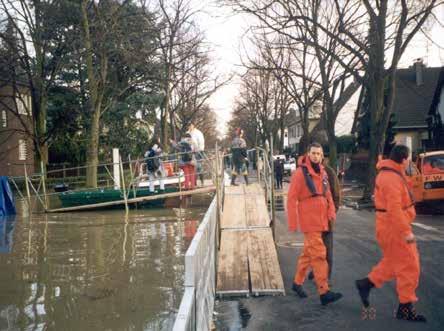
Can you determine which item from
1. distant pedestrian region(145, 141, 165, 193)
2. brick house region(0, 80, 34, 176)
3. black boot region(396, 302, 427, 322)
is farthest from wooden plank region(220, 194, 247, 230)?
brick house region(0, 80, 34, 176)

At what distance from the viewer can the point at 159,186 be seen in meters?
20.5

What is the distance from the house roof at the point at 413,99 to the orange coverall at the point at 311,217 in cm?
3600

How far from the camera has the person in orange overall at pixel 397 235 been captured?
568 cm

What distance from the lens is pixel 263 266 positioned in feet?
25.5

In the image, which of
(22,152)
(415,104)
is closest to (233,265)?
(22,152)

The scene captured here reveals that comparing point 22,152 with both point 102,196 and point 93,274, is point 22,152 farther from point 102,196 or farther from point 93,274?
point 93,274

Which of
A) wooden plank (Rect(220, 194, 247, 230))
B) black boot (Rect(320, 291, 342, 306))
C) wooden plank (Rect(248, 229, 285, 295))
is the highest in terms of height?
wooden plank (Rect(220, 194, 247, 230))

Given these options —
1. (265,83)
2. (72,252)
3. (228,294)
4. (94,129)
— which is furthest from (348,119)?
(228,294)

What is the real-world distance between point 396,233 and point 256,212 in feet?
18.1

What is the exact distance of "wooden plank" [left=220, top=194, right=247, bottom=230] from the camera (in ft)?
33.6

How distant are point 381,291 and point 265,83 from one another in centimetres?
4305

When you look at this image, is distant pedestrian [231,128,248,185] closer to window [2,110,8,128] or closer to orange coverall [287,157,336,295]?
orange coverall [287,157,336,295]

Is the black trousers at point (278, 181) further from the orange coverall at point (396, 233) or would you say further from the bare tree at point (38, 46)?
the orange coverall at point (396, 233)

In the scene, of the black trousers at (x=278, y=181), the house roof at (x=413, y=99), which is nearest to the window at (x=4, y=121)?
the black trousers at (x=278, y=181)
